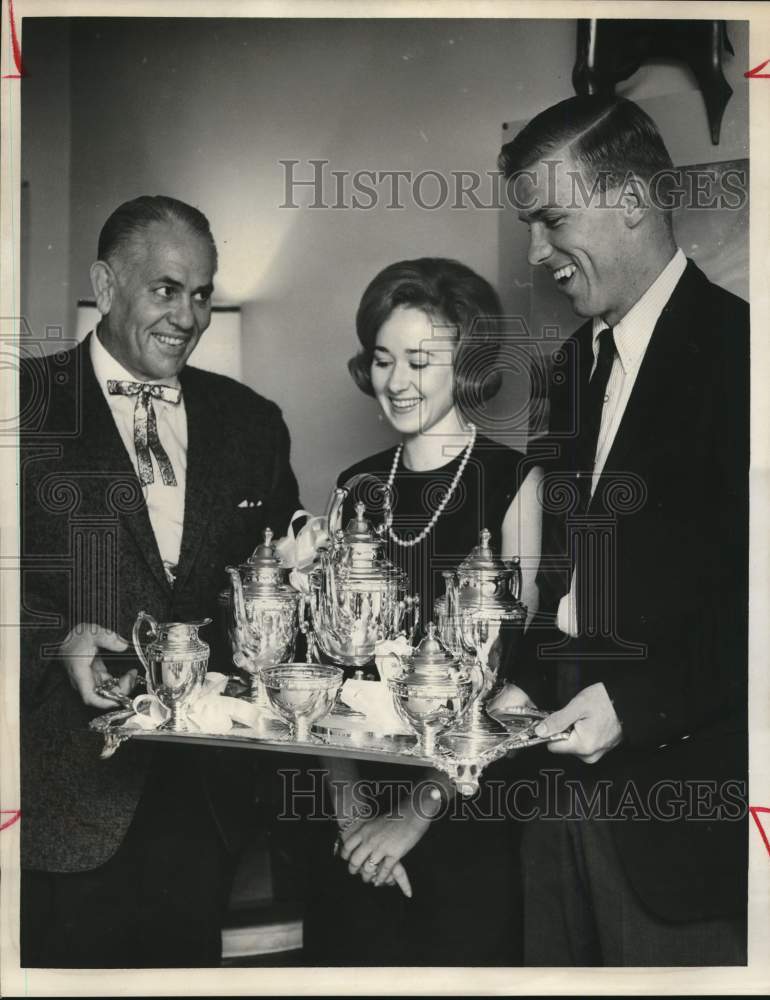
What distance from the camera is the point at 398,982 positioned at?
2205 mm

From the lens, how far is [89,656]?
221 centimetres

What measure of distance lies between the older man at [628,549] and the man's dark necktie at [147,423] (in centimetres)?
75

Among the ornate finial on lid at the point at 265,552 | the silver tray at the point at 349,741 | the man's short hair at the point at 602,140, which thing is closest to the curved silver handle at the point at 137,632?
the silver tray at the point at 349,741

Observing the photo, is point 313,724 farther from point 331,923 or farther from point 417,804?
point 331,923

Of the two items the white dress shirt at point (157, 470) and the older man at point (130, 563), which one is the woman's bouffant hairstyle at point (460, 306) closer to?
the older man at point (130, 563)

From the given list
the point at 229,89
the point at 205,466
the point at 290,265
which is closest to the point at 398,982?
the point at 205,466

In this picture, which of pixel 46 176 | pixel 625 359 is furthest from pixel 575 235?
pixel 46 176

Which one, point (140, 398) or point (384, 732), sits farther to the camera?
point (140, 398)

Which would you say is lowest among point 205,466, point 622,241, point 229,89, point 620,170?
point 205,466

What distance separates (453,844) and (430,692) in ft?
1.23

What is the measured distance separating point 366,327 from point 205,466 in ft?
1.38

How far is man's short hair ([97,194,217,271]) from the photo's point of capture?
2197mm

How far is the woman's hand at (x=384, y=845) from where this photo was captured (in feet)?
7.16

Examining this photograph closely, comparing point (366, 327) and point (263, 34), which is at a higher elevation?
point (263, 34)
